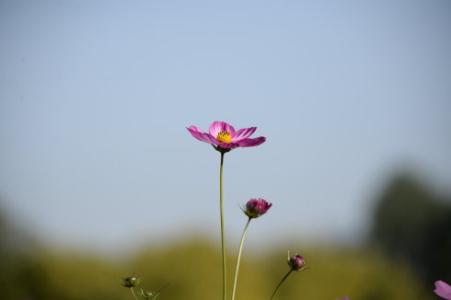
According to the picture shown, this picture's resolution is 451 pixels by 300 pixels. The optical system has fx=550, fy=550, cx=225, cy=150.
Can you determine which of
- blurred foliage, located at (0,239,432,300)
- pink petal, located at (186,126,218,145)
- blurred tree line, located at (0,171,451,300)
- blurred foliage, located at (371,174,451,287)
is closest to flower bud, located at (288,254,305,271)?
pink petal, located at (186,126,218,145)

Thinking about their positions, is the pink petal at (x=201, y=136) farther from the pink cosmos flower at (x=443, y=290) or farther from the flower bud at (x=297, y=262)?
the pink cosmos flower at (x=443, y=290)

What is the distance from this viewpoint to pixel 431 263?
592 centimetres

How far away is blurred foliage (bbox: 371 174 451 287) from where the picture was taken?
5309 millimetres

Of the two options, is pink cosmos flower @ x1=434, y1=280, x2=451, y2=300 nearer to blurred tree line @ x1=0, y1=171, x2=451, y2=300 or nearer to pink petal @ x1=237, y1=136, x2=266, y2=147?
pink petal @ x1=237, y1=136, x2=266, y2=147

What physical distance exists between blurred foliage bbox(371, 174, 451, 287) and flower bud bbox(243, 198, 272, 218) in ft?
12.1

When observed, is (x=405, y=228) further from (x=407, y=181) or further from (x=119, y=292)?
(x=119, y=292)

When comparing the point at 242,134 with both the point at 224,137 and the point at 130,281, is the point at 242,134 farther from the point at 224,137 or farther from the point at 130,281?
the point at 130,281

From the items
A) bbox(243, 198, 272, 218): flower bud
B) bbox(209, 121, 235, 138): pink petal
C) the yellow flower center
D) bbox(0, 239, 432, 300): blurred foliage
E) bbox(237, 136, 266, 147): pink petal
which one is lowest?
bbox(0, 239, 432, 300): blurred foliage

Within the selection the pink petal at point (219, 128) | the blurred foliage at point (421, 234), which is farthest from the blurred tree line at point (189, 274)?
the pink petal at point (219, 128)

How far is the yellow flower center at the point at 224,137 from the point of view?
74cm

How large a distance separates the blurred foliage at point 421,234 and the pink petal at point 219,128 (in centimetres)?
355

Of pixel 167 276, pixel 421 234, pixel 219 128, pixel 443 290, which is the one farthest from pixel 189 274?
pixel 421 234

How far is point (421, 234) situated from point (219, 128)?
5.62 meters

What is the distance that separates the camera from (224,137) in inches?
29.5
